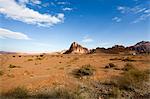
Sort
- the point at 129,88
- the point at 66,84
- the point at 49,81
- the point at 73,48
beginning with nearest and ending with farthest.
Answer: the point at 129,88 → the point at 66,84 → the point at 49,81 → the point at 73,48

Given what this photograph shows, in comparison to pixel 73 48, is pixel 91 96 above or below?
below

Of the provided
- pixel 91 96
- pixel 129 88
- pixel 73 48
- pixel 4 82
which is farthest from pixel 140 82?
pixel 73 48

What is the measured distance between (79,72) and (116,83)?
15.4ft

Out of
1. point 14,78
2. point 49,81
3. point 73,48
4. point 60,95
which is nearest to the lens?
point 60,95

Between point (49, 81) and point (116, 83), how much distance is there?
448cm

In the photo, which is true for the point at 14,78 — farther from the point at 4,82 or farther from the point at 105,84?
the point at 105,84

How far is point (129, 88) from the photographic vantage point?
14.3 m

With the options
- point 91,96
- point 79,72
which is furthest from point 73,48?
point 91,96

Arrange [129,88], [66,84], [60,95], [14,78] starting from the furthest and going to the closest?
1. [14,78]
2. [66,84]
3. [129,88]
4. [60,95]

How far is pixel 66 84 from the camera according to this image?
51.2ft

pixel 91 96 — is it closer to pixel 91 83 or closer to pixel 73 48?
pixel 91 83

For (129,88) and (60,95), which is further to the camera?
(129,88)

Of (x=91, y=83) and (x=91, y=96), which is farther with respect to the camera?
(x=91, y=83)

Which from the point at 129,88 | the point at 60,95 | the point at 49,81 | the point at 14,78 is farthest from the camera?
the point at 14,78
